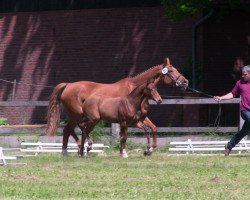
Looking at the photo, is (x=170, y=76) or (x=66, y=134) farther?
(x=66, y=134)

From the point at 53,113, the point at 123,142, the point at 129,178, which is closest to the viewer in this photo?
the point at 129,178

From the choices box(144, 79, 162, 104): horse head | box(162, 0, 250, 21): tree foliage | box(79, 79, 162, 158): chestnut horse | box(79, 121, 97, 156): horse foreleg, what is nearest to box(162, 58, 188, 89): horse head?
box(79, 79, 162, 158): chestnut horse

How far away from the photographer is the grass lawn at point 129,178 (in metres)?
12.5

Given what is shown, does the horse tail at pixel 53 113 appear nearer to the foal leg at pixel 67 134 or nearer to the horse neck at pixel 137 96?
the foal leg at pixel 67 134

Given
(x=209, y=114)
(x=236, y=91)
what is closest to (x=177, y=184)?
(x=236, y=91)

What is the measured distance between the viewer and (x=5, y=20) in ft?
105

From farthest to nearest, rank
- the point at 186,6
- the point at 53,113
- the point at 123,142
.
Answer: the point at 186,6
the point at 53,113
the point at 123,142

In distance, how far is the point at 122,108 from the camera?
61.9ft

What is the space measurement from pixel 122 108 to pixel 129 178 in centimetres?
465

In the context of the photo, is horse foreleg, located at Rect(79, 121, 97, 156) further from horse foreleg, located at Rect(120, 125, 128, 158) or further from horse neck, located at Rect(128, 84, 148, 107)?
horse neck, located at Rect(128, 84, 148, 107)

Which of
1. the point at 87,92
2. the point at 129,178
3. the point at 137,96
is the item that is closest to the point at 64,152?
the point at 87,92

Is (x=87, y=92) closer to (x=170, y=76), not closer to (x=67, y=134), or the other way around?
(x=67, y=134)

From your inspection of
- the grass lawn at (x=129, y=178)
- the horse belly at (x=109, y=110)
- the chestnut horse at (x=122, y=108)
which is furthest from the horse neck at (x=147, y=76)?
the grass lawn at (x=129, y=178)

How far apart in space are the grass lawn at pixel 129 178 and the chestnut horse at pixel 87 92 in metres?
1.74
